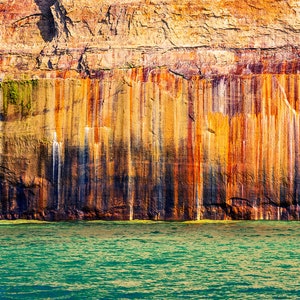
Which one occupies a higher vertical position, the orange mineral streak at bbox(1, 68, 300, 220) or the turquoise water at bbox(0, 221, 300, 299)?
the orange mineral streak at bbox(1, 68, 300, 220)

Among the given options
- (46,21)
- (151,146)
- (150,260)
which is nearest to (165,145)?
(151,146)

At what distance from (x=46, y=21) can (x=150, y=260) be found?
16.3 m

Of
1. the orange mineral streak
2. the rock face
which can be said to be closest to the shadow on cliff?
the rock face

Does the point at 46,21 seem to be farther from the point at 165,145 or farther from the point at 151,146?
the point at 165,145

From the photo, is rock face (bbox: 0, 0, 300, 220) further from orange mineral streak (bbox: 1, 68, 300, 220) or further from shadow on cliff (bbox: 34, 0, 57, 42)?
shadow on cliff (bbox: 34, 0, 57, 42)

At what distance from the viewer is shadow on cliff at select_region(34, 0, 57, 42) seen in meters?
31.1

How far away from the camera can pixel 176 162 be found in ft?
75.2

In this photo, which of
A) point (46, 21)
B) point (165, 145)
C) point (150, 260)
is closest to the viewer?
point (150, 260)

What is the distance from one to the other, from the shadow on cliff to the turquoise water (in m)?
9.92

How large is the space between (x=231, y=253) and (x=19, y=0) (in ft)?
56.0

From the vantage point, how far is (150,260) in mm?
16750

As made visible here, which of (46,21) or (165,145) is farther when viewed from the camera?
(46,21)

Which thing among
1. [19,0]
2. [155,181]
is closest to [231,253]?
[155,181]

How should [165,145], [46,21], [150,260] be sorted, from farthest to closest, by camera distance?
[46,21]
[165,145]
[150,260]
